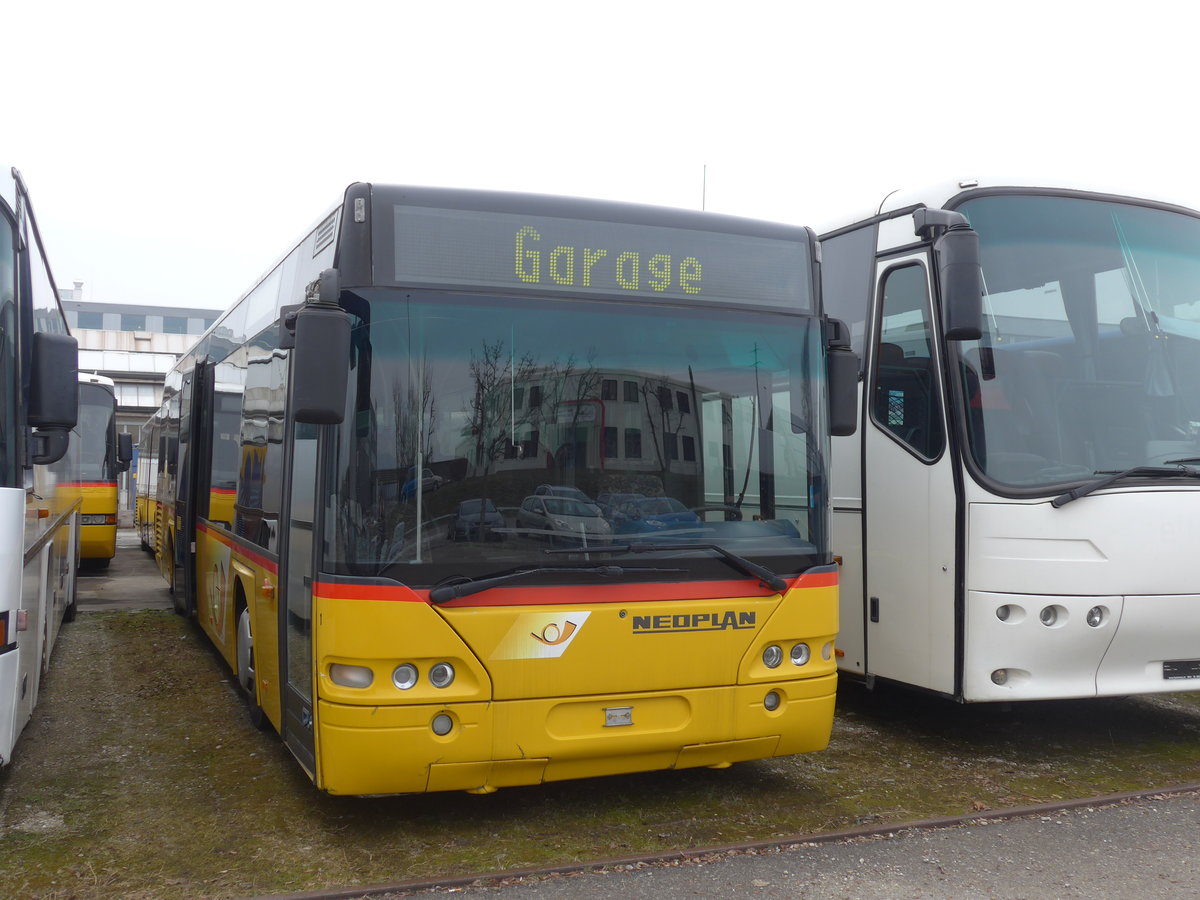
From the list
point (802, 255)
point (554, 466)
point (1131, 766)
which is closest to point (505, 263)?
point (554, 466)

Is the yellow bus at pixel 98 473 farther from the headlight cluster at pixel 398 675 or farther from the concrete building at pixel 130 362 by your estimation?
the headlight cluster at pixel 398 675

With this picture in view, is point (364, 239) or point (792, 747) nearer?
point (364, 239)

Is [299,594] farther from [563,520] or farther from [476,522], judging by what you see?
[563,520]

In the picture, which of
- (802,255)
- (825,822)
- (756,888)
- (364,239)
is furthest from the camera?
(802,255)

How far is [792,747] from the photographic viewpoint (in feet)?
17.7

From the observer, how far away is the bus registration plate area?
6230mm

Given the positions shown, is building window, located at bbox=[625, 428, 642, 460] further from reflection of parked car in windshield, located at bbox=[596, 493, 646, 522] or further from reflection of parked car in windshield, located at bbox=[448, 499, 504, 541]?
reflection of parked car in windshield, located at bbox=[448, 499, 504, 541]

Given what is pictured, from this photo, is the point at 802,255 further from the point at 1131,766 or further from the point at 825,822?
the point at 1131,766

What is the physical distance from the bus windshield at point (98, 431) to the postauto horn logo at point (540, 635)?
13.7 meters

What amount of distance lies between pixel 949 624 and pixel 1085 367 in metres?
1.60

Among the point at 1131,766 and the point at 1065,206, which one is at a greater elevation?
the point at 1065,206

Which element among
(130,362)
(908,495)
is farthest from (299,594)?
(130,362)

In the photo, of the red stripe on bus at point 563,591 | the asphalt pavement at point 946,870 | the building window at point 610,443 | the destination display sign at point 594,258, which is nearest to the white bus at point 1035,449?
the destination display sign at point 594,258

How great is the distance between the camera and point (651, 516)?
198 inches
